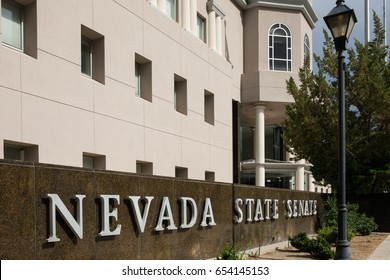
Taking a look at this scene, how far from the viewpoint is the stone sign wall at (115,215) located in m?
7.60

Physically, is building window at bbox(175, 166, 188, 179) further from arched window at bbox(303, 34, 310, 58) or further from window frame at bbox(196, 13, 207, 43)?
arched window at bbox(303, 34, 310, 58)

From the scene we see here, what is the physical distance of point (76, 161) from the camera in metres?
16.0

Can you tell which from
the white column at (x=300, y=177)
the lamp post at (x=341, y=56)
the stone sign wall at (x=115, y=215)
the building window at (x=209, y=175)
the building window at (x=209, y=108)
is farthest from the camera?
the white column at (x=300, y=177)

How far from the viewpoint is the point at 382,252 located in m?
16.8

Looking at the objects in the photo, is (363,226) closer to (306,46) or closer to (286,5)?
(286,5)

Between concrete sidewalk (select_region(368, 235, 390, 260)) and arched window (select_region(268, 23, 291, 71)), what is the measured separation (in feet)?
79.8

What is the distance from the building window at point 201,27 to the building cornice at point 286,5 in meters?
12.0

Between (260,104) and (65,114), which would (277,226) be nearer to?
(65,114)

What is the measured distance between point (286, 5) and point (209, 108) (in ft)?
61.0

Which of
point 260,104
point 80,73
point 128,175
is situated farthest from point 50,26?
point 260,104

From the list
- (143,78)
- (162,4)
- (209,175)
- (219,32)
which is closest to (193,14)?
(162,4)

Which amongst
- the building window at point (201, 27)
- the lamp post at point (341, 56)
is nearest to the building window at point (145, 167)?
the building window at point (201, 27)

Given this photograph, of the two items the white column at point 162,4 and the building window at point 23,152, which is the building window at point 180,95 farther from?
the building window at point 23,152

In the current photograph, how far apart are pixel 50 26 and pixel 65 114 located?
2.56 meters
